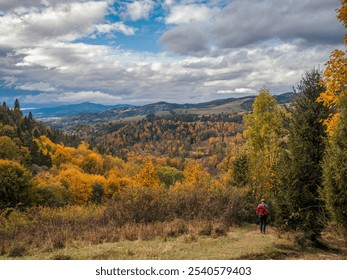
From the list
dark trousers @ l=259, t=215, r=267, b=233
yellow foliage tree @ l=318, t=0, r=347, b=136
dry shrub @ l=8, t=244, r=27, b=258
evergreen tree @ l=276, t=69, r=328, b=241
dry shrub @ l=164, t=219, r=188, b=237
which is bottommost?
dark trousers @ l=259, t=215, r=267, b=233

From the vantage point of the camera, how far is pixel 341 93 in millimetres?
13086

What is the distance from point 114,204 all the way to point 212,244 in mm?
10583

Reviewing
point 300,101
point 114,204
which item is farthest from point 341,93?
point 114,204

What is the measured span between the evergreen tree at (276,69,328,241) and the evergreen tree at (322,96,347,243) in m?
3.88

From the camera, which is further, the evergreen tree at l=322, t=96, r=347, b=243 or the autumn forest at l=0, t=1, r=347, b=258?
the autumn forest at l=0, t=1, r=347, b=258

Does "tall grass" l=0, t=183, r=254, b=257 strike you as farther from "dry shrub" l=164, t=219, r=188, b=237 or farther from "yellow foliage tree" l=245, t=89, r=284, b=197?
"yellow foliage tree" l=245, t=89, r=284, b=197

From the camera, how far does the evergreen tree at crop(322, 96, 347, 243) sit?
12.6m

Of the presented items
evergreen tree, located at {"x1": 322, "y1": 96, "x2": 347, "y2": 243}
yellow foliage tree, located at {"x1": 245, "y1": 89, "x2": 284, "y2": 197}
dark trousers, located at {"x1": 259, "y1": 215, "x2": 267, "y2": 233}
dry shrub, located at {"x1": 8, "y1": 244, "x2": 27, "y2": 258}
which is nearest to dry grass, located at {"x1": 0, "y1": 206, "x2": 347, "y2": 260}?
dry shrub, located at {"x1": 8, "y1": 244, "x2": 27, "y2": 258}

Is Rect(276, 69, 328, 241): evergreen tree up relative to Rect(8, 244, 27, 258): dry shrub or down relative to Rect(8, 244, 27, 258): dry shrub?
up

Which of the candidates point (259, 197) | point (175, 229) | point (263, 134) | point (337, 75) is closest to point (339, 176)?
point (337, 75)

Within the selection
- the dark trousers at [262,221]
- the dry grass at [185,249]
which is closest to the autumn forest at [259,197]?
the dry grass at [185,249]

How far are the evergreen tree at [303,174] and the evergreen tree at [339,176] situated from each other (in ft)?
12.7

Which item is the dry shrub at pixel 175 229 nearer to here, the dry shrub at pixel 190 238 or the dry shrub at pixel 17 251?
the dry shrub at pixel 190 238
